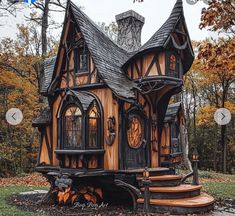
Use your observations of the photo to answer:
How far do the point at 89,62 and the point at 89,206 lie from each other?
14.9 feet

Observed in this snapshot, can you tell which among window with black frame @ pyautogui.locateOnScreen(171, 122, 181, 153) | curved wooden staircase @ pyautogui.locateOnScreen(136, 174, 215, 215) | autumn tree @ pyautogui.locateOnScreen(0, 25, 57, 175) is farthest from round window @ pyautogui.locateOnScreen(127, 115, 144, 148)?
autumn tree @ pyautogui.locateOnScreen(0, 25, 57, 175)

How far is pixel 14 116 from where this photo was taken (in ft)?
71.3

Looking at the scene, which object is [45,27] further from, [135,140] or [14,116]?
[135,140]

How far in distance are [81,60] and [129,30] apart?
13.4ft

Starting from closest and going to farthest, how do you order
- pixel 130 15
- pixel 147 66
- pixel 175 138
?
pixel 147 66
pixel 175 138
pixel 130 15

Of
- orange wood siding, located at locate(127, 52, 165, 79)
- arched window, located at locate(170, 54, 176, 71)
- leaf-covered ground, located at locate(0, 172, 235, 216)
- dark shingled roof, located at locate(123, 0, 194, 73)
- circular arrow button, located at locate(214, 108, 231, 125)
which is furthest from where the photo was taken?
circular arrow button, located at locate(214, 108, 231, 125)

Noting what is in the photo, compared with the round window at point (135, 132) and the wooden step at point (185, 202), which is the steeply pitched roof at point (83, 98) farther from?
the wooden step at point (185, 202)

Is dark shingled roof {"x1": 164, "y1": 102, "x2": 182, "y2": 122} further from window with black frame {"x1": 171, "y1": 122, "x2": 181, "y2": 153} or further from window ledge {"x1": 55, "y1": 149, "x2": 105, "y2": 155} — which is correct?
window ledge {"x1": 55, "y1": 149, "x2": 105, "y2": 155}

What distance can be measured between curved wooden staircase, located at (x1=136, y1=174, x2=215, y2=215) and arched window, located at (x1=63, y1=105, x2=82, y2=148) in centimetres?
218

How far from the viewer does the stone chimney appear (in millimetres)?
14742

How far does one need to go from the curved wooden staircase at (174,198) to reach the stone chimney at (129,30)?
6452mm

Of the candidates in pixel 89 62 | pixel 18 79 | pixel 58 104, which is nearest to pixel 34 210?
pixel 58 104

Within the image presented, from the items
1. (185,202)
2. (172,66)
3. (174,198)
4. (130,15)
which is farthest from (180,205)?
(130,15)

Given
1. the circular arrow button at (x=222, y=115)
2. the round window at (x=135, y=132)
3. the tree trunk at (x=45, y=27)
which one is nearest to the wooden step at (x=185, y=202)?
the round window at (x=135, y=132)
